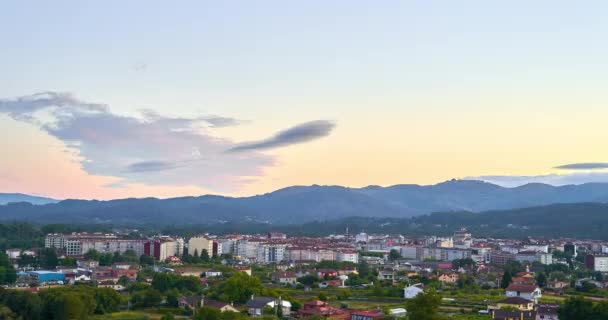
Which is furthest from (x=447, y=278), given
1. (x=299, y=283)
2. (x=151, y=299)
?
(x=151, y=299)

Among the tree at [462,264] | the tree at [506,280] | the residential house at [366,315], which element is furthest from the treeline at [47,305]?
the tree at [462,264]

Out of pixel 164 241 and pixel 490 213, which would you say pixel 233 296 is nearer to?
pixel 164 241

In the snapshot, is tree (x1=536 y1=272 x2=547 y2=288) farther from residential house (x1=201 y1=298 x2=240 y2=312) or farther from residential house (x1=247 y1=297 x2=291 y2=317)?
residential house (x1=201 y1=298 x2=240 y2=312)

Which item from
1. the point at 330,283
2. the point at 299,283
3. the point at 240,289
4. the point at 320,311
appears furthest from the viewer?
the point at 330,283

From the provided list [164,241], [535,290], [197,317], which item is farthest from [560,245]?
[197,317]

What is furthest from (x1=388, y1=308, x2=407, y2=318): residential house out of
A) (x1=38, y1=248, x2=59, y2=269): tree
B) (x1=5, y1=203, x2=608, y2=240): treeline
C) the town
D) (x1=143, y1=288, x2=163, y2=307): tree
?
(x1=5, y1=203, x2=608, y2=240): treeline

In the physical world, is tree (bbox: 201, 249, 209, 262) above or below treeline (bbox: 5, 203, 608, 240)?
below

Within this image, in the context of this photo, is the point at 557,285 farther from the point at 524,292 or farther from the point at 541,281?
the point at 524,292
